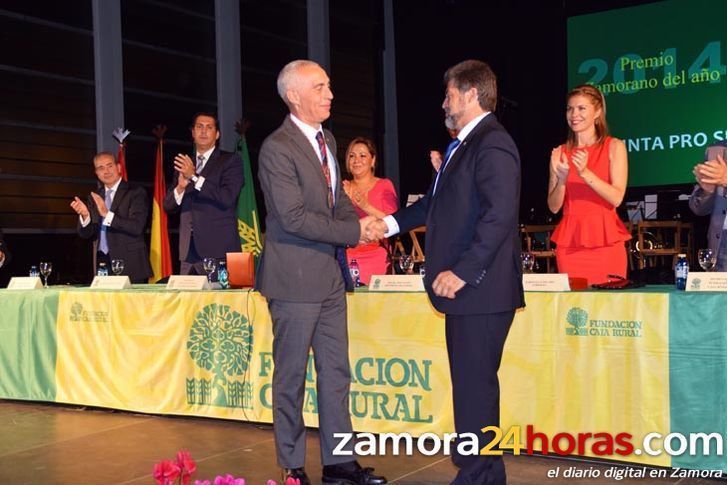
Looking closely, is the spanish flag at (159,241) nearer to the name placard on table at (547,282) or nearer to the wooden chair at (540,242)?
the wooden chair at (540,242)

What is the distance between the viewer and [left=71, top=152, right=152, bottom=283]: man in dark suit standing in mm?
4863

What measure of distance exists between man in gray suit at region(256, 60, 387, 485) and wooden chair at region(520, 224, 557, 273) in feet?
20.3

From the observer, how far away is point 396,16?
11.6 meters

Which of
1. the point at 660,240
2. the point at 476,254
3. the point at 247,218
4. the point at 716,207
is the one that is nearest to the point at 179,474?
the point at 476,254

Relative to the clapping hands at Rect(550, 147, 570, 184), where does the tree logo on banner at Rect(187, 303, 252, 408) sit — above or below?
below

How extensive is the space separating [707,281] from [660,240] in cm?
A: 623

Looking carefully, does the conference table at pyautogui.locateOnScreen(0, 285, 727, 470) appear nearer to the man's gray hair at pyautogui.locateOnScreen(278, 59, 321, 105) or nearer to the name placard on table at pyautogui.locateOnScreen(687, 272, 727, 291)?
the name placard on table at pyautogui.locateOnScreen(687, 272, 727, 291)

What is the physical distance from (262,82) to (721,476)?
808 cm

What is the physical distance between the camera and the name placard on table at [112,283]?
4.43 metres

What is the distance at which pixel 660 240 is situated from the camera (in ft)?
29.4

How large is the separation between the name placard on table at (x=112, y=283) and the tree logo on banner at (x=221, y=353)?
0.57 m

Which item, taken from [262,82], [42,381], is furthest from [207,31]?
[42,381]

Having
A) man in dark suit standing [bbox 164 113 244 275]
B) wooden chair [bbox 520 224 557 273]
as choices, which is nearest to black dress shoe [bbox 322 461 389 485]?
man in dark suit standing [bbox 164 113 244 275]

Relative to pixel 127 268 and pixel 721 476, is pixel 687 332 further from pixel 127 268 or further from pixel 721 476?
pixel 127 268
